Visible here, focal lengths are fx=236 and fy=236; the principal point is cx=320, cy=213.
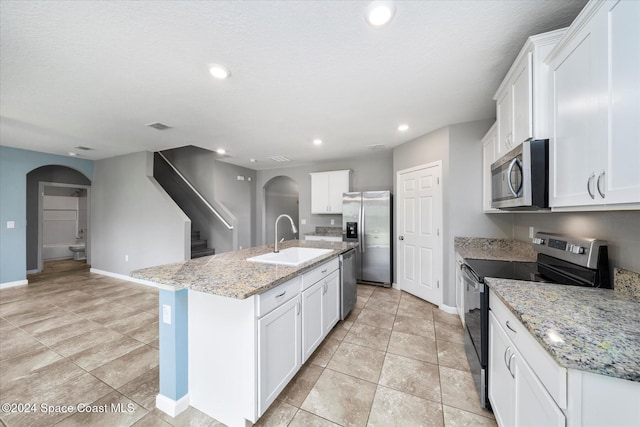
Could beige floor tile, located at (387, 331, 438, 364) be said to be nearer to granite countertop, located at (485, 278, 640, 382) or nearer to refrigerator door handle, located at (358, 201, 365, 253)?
granite countertop, located at (485, 278, 640, 382)

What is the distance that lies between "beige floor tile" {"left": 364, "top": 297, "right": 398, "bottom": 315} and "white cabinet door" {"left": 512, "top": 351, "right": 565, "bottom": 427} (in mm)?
2057

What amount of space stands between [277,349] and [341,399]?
61cm

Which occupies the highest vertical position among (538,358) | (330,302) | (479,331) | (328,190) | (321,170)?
(321,170)

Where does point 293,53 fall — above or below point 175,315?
above

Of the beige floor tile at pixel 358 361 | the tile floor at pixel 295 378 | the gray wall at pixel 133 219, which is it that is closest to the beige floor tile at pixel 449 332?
the tile floor at pixel 295 378

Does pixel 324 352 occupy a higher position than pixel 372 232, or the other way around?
pixel 372 232

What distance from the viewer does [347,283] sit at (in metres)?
2.82

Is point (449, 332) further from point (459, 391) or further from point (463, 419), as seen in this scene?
point (463, 419)

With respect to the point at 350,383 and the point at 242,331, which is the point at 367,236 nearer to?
the point at 350,383

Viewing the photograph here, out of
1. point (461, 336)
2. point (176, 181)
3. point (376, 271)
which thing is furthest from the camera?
point (176, 181)

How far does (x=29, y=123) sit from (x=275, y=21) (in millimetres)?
3806

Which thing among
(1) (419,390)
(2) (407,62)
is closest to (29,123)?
(2) (407,62)

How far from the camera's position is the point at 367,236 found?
4.27 meters

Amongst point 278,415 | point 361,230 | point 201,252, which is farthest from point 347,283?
point 201,252
